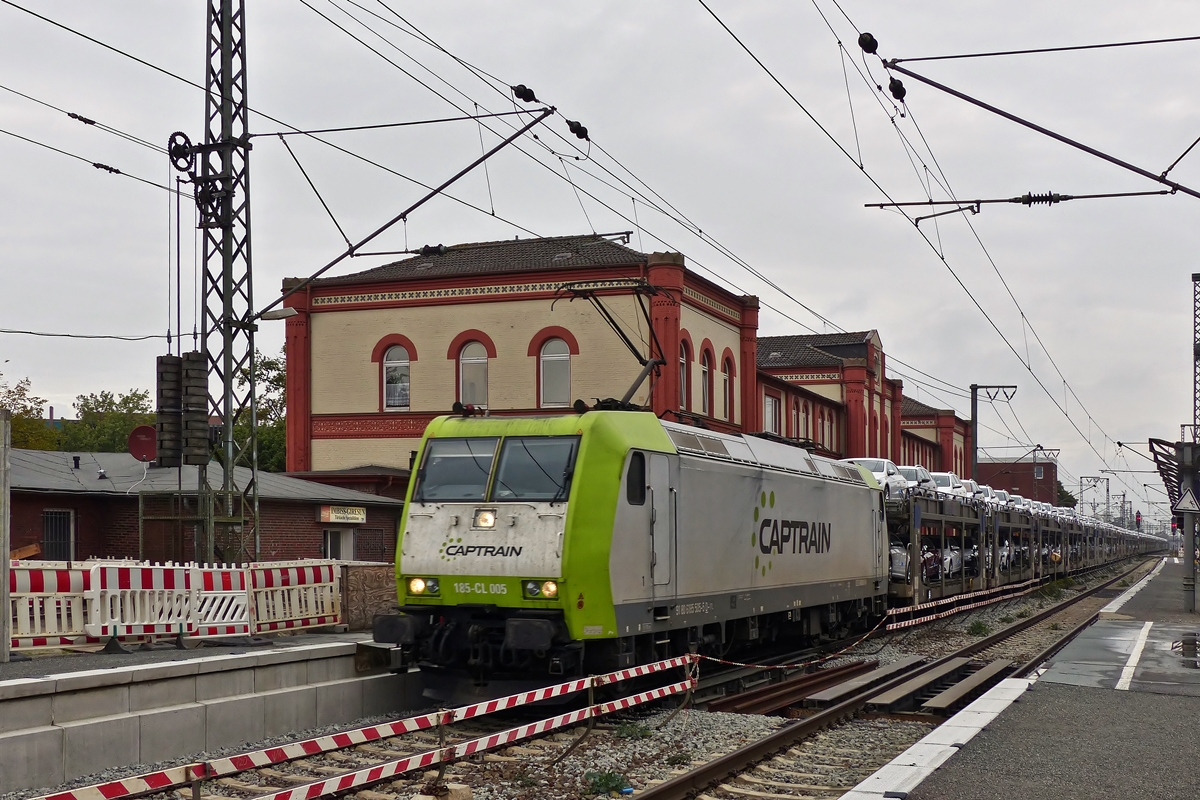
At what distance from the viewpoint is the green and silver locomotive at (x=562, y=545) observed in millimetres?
12734

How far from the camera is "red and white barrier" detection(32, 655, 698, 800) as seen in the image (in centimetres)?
679

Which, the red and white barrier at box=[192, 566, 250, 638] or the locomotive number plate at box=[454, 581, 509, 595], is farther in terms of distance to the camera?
the red and white barrier at box=[192, 566, 250, 638]

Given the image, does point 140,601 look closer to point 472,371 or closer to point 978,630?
point 978,630

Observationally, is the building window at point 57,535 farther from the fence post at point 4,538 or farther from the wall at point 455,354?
the wall at point 455,354

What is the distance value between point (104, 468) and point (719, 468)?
15546 mm

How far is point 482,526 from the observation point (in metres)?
13.3

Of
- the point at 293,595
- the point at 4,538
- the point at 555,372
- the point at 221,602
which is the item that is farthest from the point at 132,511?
the point at 555,372

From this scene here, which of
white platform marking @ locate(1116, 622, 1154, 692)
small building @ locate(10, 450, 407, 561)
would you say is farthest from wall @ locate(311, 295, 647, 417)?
white platform marking @ locate(1116, 622, 1154, 692)

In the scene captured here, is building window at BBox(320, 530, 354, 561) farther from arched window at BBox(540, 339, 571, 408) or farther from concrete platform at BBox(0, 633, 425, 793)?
concrete platform at BBox(0, 633, 425, 793)

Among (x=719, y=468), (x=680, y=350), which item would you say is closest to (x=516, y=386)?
(x=680, y=350)

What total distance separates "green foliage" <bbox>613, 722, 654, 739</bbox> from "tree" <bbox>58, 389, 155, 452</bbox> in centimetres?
5720

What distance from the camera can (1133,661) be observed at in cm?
1684

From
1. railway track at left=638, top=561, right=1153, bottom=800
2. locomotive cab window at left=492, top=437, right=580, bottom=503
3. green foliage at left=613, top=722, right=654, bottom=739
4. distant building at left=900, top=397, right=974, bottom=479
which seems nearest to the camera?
railway track at left=638, top=561, right=1153, bottom=800

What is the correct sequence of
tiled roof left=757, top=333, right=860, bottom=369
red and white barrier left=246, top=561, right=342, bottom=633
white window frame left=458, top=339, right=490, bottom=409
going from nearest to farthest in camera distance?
red and white barrier left=246, top=561, right=342, bottom=633
white window frame left=458, top=339, right=490, bottom=409
tiled roof left=757, top=333, right=860, bottom=369
